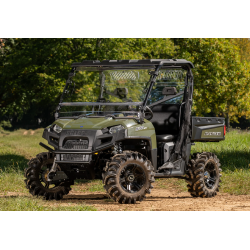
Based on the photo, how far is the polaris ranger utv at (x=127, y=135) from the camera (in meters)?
7.68

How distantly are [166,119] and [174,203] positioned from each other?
1955 millimetres

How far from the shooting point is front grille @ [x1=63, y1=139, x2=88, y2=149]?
7665 millimetres

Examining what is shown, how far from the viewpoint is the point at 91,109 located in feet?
28.4

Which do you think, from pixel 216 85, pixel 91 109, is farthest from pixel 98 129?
pixel 216 85

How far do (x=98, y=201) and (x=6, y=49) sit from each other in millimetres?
12643

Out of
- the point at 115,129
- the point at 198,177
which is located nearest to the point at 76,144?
the point at 115,129

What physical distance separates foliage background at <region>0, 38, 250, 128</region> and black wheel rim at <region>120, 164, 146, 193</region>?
9789 mm

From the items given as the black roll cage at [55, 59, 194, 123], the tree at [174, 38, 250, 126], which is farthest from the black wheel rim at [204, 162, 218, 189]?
the tree at [174, 38, 250, 126]

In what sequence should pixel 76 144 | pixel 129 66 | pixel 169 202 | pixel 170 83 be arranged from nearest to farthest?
pixel 76 144 → pixel 129 66 → pixel 169 202 → pixel 170 83

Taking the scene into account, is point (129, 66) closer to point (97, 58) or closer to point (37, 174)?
point (37, 174)

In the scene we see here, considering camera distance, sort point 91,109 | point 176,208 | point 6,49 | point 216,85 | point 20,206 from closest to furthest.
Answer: point 20,206, point 176,208, point 91,109, point 6,49, point 216,85

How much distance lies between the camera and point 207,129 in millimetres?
9656

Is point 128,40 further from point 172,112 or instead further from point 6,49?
point 172,112

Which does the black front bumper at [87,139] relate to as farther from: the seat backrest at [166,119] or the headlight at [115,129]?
the seat backrest at [166,119]
